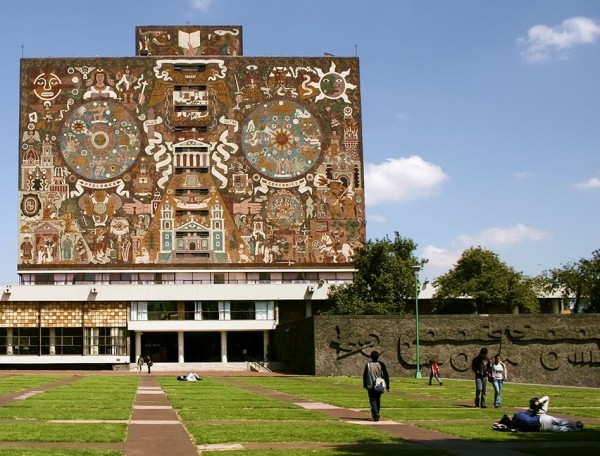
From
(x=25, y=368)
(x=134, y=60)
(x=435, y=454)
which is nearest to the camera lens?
(x=435, y=454)

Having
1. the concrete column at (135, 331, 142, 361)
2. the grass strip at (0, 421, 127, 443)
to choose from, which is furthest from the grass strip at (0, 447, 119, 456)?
the concrete column at (135, 331, 142, 361)

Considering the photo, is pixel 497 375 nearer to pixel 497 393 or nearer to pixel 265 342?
pixel 497 393

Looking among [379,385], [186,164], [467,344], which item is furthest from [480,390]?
[186,164]

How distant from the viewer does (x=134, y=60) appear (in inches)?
3656

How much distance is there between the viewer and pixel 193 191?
9125 cm

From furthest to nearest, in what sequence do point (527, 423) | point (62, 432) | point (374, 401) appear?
point (374, 401), point (527, 423), point (62, 432)

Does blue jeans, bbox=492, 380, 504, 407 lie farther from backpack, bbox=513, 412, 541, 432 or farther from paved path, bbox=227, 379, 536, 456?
backpack, bbox=513, 412, 541, 432

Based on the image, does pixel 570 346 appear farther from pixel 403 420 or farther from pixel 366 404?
pixel 403 420

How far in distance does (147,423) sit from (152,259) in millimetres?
70524

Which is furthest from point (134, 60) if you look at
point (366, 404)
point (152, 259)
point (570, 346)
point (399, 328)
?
point (366, 404)

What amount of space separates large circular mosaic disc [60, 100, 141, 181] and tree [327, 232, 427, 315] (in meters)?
25.4

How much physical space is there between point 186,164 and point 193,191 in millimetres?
2819

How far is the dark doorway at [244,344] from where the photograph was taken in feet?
298

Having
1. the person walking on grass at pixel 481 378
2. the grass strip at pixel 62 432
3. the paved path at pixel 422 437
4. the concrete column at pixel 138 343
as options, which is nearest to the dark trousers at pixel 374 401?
the paved path at pixel 422 437
